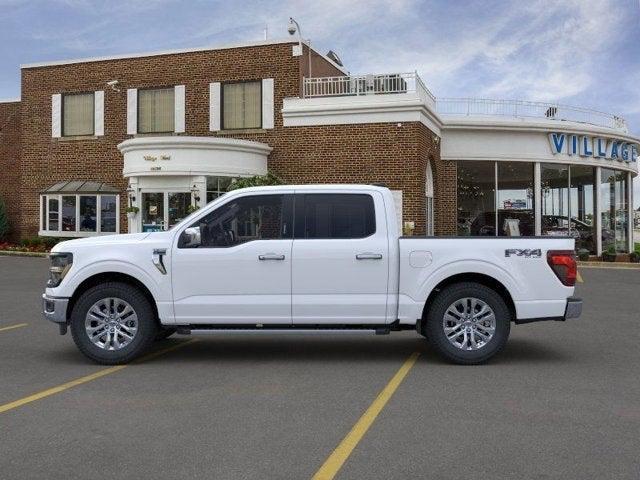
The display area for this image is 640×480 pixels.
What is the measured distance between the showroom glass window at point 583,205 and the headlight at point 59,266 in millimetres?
23836

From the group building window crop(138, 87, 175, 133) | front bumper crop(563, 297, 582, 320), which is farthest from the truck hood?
building window crop(138, 87, 175, 133)

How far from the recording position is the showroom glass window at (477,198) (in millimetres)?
27078

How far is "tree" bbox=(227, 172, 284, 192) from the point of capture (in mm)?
22797

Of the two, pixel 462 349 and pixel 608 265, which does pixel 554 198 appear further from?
pixel 462 349

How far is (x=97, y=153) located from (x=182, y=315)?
A: 69.8 ft

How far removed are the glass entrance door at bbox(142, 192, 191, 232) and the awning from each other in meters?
3.08

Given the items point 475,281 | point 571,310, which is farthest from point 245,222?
point 571,310

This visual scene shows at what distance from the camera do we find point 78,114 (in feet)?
91.9

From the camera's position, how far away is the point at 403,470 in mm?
4480

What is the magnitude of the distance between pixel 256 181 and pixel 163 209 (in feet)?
11.6

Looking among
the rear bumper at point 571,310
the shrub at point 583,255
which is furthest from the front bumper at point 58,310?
the shrub at point 583,255

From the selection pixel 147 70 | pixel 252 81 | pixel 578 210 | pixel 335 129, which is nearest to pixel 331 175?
pixel 335 129

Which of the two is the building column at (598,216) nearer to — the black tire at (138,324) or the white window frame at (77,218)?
the white window frame at (77,218)

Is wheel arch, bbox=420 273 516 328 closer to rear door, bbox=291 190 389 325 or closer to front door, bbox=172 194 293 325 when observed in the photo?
rear door, bbox=291 190 389 325
